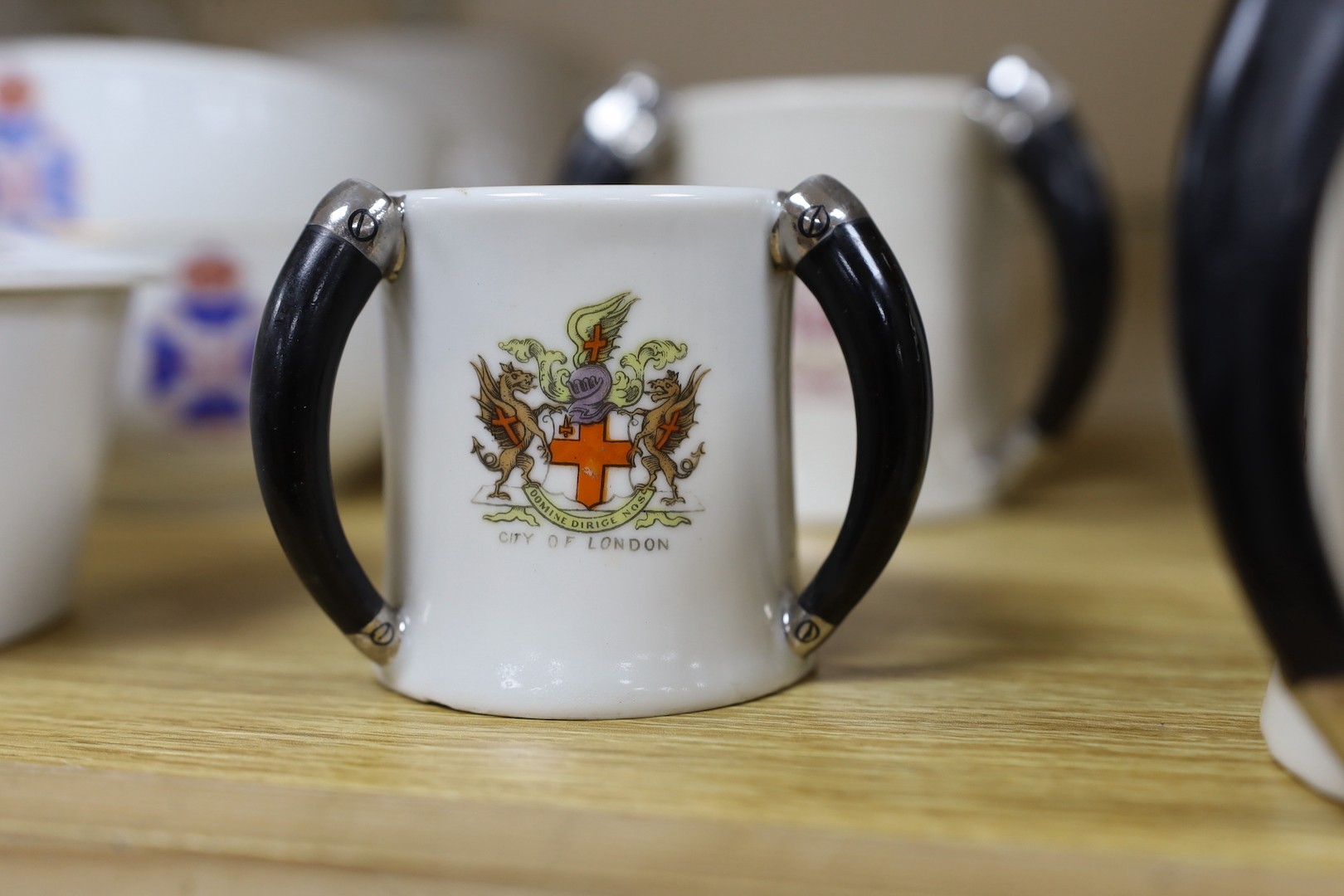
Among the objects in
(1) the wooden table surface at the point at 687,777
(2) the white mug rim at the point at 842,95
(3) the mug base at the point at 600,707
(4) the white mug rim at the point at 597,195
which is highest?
(2) the white mug rim at the point at 842,95

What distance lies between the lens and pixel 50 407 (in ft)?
1.37

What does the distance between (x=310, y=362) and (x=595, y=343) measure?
0.08 m

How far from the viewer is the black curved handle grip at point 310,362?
0.33 meters

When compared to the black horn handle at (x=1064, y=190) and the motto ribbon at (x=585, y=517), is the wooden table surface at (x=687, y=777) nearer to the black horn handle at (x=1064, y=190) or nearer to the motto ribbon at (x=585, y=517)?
the motto ribbon at (x=585, y=517)

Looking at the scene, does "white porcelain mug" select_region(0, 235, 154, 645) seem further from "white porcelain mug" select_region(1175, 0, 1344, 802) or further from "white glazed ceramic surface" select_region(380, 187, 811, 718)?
"white porcelain mug" select_region(1175, 0, 1344, 802)

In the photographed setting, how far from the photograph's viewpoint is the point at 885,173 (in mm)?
604

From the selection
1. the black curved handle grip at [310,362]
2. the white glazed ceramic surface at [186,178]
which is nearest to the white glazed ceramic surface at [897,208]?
the white glazed ceramic surface at [186,178]

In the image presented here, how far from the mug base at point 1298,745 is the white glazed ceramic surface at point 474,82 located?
586 mm

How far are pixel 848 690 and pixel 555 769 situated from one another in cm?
11

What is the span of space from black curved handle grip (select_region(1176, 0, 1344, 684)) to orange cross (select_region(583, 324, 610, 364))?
0.49ft

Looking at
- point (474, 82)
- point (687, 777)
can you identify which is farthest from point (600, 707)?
point (474, 82)

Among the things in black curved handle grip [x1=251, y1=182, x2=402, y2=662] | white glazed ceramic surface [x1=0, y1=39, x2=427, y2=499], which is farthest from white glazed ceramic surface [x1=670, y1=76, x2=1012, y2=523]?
black curved handle grip [x1=251, y1=182, x2=402, y2=662]

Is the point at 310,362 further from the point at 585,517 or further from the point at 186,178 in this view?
the point at 186,178

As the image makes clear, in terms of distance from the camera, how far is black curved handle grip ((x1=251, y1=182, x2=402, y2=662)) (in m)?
0.33
